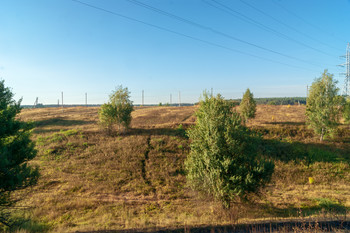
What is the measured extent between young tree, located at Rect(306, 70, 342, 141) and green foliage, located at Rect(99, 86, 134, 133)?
30.3 m

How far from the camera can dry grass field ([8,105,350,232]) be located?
495 inches

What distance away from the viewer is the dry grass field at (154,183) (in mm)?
12570

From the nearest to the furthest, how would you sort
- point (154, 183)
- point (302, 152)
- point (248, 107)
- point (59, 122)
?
point (154, 183) → point (302, 152) → point (248, 107) → point (59, 122)

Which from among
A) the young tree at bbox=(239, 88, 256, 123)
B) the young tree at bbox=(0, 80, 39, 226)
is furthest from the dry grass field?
the young tree at bbox=(239, 88, 256, 123)

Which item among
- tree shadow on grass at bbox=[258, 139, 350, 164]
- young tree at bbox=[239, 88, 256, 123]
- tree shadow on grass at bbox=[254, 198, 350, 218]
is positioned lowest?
tree shadow on grass at bbox=[254, 198, 350, 218]

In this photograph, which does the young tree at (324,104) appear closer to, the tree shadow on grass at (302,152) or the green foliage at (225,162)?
the tree shadow on grass at (302,152)

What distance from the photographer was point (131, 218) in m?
12.7

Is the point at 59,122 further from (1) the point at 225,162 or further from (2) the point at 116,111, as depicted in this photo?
(1) the point at 225,162

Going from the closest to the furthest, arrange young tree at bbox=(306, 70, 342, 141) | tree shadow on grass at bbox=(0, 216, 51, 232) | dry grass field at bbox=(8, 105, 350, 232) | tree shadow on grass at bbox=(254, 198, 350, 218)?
tree shadow on grass at bbox=(0, 216, 51, 232), dry grass field at bbox=(8, 105, 350, 232), tree shadow on grass at bbox=(254, 198, 350, 218), young tree at bbox=(306, 70, 342, 141)

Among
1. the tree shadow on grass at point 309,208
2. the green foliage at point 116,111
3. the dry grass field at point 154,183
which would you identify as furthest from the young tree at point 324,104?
the green foliage at point 116,111

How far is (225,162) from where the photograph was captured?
11609 mm

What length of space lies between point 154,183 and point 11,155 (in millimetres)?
12966

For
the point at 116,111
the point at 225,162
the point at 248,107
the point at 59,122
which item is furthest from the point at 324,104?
the point at 59,122

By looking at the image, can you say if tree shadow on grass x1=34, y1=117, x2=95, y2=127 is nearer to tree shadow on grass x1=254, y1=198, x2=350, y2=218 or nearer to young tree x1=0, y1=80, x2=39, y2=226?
young tree x1=0, y1=80, x2=39, y2=226
